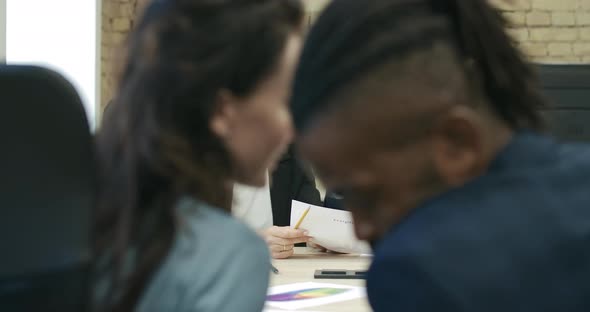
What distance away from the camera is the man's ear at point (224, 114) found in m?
0.77

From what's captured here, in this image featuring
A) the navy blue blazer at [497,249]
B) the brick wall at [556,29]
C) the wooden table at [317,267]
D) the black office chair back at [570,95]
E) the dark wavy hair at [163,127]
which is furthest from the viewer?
the brick wall at [556,29]

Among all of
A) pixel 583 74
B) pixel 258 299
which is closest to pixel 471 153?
pixel 258 299

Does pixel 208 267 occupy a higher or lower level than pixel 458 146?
lower

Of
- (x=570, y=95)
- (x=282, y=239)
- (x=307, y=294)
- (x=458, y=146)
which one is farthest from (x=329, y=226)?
(x=458, y=146)

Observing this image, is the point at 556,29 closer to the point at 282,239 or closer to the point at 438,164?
the point at 282,239

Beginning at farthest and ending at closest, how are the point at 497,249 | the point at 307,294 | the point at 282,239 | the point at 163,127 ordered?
the point at 282,239 < the point at 307,294 < the point at 163,127 < the point at 497,249

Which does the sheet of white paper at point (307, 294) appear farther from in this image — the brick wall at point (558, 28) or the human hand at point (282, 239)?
the brick wall at point (558, 28)

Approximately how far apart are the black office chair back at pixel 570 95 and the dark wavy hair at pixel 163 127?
153 centimetres

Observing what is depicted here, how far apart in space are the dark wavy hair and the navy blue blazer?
9.1 inches

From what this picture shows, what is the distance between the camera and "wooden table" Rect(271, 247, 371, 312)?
1.45 metres

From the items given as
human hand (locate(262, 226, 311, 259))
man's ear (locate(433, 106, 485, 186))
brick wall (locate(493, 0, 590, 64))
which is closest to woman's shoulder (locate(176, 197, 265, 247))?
man's ear (locate(433, 106, 485, 186))

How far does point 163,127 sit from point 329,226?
4.79ft

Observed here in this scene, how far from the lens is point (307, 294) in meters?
1.57

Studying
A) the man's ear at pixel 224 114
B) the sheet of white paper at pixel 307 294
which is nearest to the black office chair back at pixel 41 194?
the man's ear at pixel 224 114
